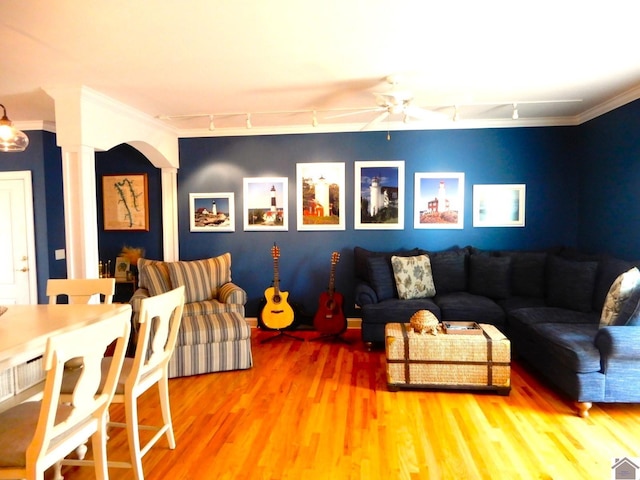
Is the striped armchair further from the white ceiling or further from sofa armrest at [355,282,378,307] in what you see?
the white ceiling

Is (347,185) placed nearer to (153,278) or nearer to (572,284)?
(153,278)

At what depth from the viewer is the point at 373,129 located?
185 inches

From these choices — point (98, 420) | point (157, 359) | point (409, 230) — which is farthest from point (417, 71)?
point (98, 420)

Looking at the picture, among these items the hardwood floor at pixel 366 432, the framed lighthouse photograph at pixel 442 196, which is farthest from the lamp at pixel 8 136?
the framed lighthouse photograph at pixel 442 196

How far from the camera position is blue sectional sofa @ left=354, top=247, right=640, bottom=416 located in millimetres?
2619

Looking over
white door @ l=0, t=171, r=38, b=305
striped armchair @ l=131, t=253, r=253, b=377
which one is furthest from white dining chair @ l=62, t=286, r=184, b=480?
white door @ l=0, t=171, r=38, b=305

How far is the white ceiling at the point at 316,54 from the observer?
209 cm

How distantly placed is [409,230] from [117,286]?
3.89 metres

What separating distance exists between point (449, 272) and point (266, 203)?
2400 millimetres

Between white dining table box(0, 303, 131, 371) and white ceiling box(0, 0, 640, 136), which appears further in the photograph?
white ceiling box(0, 0, 640, 136)

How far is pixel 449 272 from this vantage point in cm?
434

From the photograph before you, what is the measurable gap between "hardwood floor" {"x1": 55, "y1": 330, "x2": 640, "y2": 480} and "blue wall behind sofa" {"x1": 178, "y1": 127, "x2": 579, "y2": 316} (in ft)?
5.56

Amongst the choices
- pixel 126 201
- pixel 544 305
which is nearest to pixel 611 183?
pixel 544 305

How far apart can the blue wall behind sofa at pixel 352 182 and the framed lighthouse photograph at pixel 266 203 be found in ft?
0.26
